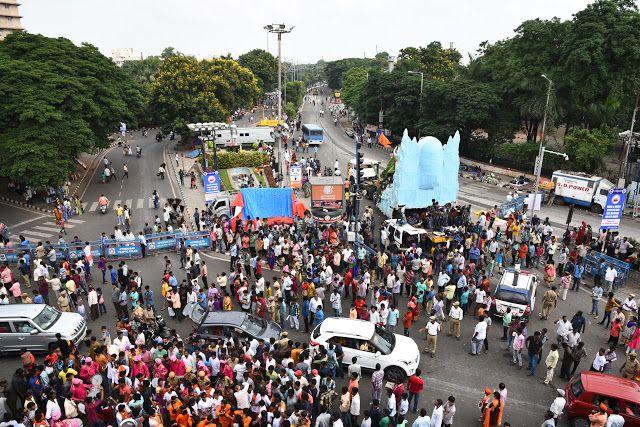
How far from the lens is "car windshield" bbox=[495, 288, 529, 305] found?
53.3 ft

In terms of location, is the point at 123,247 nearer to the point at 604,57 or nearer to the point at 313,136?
the point at 313,136

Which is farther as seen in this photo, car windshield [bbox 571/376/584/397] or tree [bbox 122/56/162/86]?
tree [bbox 122/56/162/86]

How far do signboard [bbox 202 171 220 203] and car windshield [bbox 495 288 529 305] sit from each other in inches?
620

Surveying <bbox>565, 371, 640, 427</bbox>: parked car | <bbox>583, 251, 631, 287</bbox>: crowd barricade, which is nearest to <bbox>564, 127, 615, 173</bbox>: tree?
<bbox>583, 251, 631, 287</bbox>: crowd barricade

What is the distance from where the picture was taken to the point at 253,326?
47.4 ft

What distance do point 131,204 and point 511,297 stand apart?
25.7 meters

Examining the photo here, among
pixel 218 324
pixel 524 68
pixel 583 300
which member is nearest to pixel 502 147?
pixel 524 68

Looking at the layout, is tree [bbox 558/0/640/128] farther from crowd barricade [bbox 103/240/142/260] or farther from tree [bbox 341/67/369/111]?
crowd barricade [bbox 103/240/142/260]

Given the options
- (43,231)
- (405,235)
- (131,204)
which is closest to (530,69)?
(405,235)

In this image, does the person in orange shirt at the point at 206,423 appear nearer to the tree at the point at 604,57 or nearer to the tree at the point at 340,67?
the tree at the point at 604,57

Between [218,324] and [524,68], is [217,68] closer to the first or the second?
[524,68]

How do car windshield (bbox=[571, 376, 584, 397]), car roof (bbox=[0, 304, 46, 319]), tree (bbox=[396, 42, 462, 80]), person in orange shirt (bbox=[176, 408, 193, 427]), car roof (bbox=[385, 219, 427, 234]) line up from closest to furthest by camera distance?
person in orange shirt (bbox=[176, 408, 193, 427]) → car windshield (bbox=[571, 376, 584, 397]) → car roof (bbox=[0, 304, 46, 319]) → car roof (bbox=[385, 219, 427, 234]) → tree (bbox=[396, 42, 462, 80])

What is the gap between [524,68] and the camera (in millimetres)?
39906

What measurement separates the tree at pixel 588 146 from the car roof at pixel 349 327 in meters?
28.4
